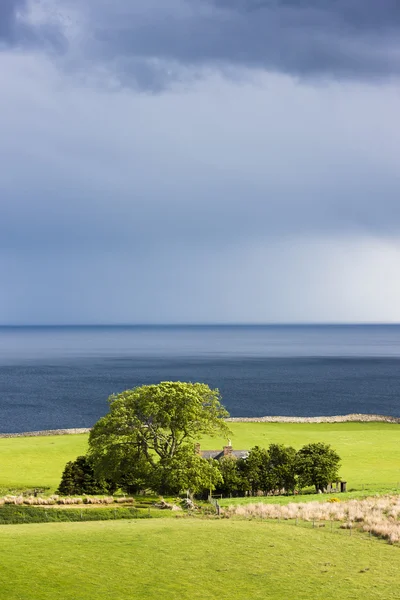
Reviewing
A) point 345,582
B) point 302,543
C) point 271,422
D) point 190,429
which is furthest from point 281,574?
point 271,422

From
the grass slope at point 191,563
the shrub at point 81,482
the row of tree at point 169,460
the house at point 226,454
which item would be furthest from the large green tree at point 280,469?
the grass slope at point 191,563

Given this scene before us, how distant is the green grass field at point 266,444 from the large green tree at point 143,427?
10.2 m

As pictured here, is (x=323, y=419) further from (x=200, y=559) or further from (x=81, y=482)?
(x=200, y=559)

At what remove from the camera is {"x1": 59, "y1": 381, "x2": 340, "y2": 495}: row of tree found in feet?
204

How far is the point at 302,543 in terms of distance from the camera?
41.0 metres

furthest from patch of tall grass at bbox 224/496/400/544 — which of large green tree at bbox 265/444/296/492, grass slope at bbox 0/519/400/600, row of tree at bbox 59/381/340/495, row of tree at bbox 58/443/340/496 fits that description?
large green tree at bbox 265/444/296/492

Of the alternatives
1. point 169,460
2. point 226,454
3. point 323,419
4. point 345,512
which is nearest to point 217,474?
point 169,460

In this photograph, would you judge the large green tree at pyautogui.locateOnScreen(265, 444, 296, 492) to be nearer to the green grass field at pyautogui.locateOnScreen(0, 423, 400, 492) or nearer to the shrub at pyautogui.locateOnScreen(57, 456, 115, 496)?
the green grass field at pyautogui.locateOnScreen(0, 423, 400, 492)

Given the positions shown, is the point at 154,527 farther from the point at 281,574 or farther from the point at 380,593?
the point at 380,593

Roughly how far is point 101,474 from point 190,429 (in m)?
9.93

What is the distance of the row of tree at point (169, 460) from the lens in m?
62.0

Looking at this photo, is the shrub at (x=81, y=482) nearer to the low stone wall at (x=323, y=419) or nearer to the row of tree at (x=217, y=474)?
the row of tree at (x=217, y=474)

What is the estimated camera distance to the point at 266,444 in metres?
93.1

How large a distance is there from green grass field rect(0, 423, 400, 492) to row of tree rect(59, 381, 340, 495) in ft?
17.3
